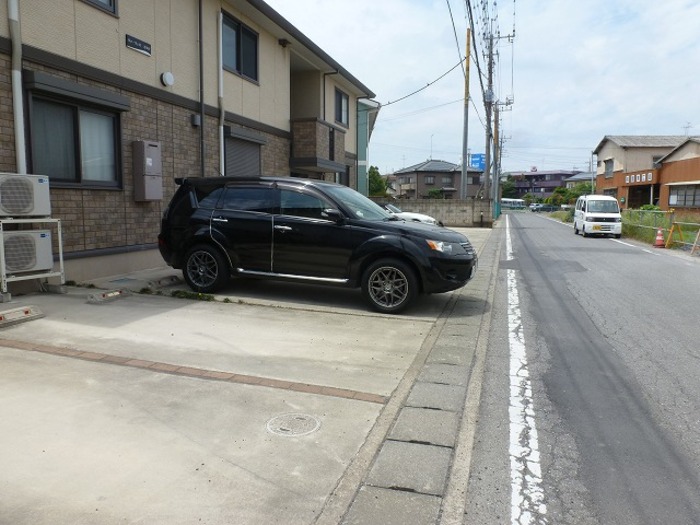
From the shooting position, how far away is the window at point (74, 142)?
8203 mm

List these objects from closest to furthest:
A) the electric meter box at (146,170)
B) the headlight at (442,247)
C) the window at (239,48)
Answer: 1. the headlight at (442,247)
2. the electric meter box at (146,170)
3. the window at (239,48)

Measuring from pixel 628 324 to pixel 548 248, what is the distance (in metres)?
12.3

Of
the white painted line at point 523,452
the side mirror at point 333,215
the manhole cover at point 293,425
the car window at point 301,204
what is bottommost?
the white painted line at point 523,452

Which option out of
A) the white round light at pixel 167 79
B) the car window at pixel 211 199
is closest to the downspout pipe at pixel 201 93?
the white round light at pixel 167 79

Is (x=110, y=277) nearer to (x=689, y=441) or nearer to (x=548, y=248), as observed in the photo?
(x=689, y=441)

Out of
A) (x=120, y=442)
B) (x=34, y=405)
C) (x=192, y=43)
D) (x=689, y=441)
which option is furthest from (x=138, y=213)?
(x=689, y=441)

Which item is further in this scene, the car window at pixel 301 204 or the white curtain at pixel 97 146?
the white curtain at pixel 97 146

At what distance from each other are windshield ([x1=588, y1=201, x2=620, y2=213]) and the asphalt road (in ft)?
56.8

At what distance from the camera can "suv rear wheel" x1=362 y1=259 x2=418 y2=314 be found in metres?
7.13

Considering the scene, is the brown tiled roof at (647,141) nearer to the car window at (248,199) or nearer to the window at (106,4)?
the window at (106,4)

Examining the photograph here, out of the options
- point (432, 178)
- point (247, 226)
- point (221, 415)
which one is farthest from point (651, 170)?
point (221, 415)

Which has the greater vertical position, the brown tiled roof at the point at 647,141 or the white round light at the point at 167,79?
the brown tiled roof at the point at 647,141

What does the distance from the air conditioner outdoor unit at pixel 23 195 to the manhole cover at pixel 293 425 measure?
5.38 metres

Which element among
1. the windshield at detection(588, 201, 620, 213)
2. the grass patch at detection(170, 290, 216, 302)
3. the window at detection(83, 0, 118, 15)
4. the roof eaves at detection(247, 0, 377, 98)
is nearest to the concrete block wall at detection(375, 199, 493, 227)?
the windshield at detection(588, 201, 620, 213)
